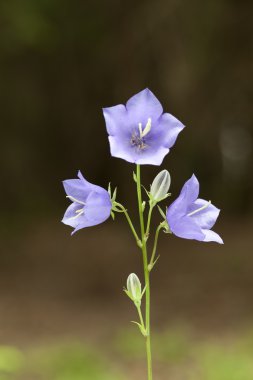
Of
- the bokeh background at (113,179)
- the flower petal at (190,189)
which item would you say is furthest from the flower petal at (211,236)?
the bokeh background at (113,179)

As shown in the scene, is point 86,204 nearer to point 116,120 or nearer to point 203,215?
point 116,120

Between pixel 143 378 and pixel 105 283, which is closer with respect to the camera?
pixel 143 378

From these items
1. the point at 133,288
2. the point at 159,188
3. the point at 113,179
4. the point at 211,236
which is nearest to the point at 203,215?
the point at 211,236

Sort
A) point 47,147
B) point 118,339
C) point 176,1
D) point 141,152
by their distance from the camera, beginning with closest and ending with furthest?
1. point 141,152
2. point 118,339
3. point 176,1
4. point 47,147

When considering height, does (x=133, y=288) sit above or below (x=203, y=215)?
below

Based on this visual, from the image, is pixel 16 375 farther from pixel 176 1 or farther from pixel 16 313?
pixel 176 1

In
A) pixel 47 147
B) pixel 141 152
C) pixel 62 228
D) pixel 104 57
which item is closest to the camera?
pixel 141 152

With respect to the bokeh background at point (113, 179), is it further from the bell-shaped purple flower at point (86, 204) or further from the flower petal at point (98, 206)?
the flower petal at point (98, 206)

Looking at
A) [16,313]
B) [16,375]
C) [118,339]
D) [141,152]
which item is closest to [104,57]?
[16,313]
